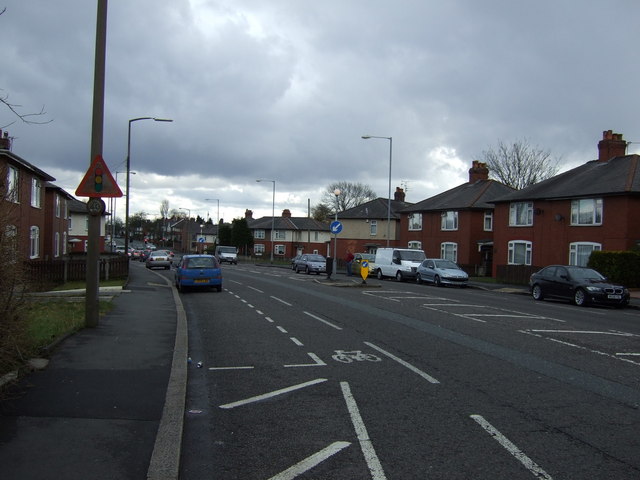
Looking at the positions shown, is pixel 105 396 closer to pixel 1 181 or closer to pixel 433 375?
pixel 1 181

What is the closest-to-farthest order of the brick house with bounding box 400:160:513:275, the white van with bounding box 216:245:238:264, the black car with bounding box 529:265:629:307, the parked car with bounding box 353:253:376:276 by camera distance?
the black car with bounding box 529:265:629:307, the parked car with bounding box 353:253:376:276, the brick house with bounding box 400:160:513:275, the white van with bounding box 216:245:238:264

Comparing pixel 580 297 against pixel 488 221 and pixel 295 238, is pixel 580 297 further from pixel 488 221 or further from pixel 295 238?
pixel 295 238

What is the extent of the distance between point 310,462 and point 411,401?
221 centimetres

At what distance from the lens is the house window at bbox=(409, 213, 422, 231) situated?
50.2 metres

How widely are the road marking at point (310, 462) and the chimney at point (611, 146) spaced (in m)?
35.2

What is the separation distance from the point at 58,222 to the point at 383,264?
25962 millimetres

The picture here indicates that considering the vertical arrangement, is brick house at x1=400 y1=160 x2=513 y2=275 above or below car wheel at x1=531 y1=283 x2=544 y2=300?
above

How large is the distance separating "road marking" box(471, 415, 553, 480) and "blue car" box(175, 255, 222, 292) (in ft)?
57.1

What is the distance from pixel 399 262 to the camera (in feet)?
114

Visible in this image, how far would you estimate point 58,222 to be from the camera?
1730 inches

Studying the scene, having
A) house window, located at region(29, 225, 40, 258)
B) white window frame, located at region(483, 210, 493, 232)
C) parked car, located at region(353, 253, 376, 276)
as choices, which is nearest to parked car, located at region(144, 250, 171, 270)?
house window, located at region(29, 225, 40, 258)

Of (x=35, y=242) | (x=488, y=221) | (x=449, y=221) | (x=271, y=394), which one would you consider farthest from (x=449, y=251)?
(x=271, y=394)

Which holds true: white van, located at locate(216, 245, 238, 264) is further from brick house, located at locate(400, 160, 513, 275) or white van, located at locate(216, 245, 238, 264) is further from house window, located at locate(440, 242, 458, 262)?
house window, located at locate(440, 242, 458, 262)

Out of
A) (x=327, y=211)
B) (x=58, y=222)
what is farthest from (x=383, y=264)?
(x=327, y=211)
